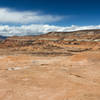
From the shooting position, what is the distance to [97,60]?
23.8m

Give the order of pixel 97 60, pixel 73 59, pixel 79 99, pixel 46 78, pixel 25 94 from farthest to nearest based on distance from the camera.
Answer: pixel 73 59, pixel 97 60, pixel 46 78, pixel 25 94, pixel 79 99

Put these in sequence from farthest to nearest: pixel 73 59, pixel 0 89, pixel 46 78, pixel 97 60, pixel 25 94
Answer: pixel 73 59 → pixel 97 60 → pixel 46 78 → pixel 0 89 → pixel 25 94

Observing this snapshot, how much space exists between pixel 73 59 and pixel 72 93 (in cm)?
1493

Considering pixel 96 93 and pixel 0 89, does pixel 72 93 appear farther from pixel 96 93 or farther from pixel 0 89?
pixel 0 89

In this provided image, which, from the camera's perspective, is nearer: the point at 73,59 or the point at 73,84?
the point at 73,84

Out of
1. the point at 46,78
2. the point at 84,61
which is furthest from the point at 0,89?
the point at 84,61

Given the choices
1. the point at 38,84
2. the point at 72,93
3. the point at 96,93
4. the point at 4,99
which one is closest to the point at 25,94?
the point at 4,99

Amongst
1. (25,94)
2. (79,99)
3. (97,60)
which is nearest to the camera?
(79,99)

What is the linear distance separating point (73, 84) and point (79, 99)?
10.8 ft

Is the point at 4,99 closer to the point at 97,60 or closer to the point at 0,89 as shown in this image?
the point at 0,89

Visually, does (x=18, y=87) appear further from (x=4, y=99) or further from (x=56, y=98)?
(x=56, y=98)

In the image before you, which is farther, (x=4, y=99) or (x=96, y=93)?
(x=96, y=93)

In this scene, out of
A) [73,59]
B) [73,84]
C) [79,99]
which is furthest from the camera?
[73,59]

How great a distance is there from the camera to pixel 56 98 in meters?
10.3
